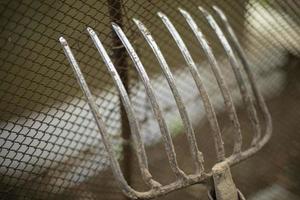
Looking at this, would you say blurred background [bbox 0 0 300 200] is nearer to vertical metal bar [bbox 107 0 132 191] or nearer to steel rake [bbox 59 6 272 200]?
vertical metal bar [bbox 107 0 132 191]

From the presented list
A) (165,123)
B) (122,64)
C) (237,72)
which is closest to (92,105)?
(165,123)

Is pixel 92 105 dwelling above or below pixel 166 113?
above

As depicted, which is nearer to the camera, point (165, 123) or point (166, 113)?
point (165, 123)

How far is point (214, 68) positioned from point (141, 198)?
524mm

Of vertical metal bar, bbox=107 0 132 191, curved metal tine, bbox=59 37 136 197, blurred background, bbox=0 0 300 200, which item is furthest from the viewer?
blurred background, bbox=0 0 300 200

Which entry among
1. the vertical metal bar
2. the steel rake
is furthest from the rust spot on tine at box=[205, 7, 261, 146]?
the vertical metal bar

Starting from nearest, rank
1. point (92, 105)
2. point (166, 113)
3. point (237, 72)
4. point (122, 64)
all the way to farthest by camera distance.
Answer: point (92, 105) < point (237, 72) < point (122, 64) < point (166, 113)

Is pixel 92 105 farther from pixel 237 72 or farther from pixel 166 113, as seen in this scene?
pixel 166 113

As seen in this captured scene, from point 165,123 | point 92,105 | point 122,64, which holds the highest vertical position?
point 122,64

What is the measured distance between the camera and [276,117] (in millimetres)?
2123

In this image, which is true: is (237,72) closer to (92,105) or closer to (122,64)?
(122,64)

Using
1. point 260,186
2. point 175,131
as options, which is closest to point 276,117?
point 260,186

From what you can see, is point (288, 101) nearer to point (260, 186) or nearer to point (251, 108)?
point (260, 186)

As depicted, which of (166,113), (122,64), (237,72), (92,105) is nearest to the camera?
(92,105)
